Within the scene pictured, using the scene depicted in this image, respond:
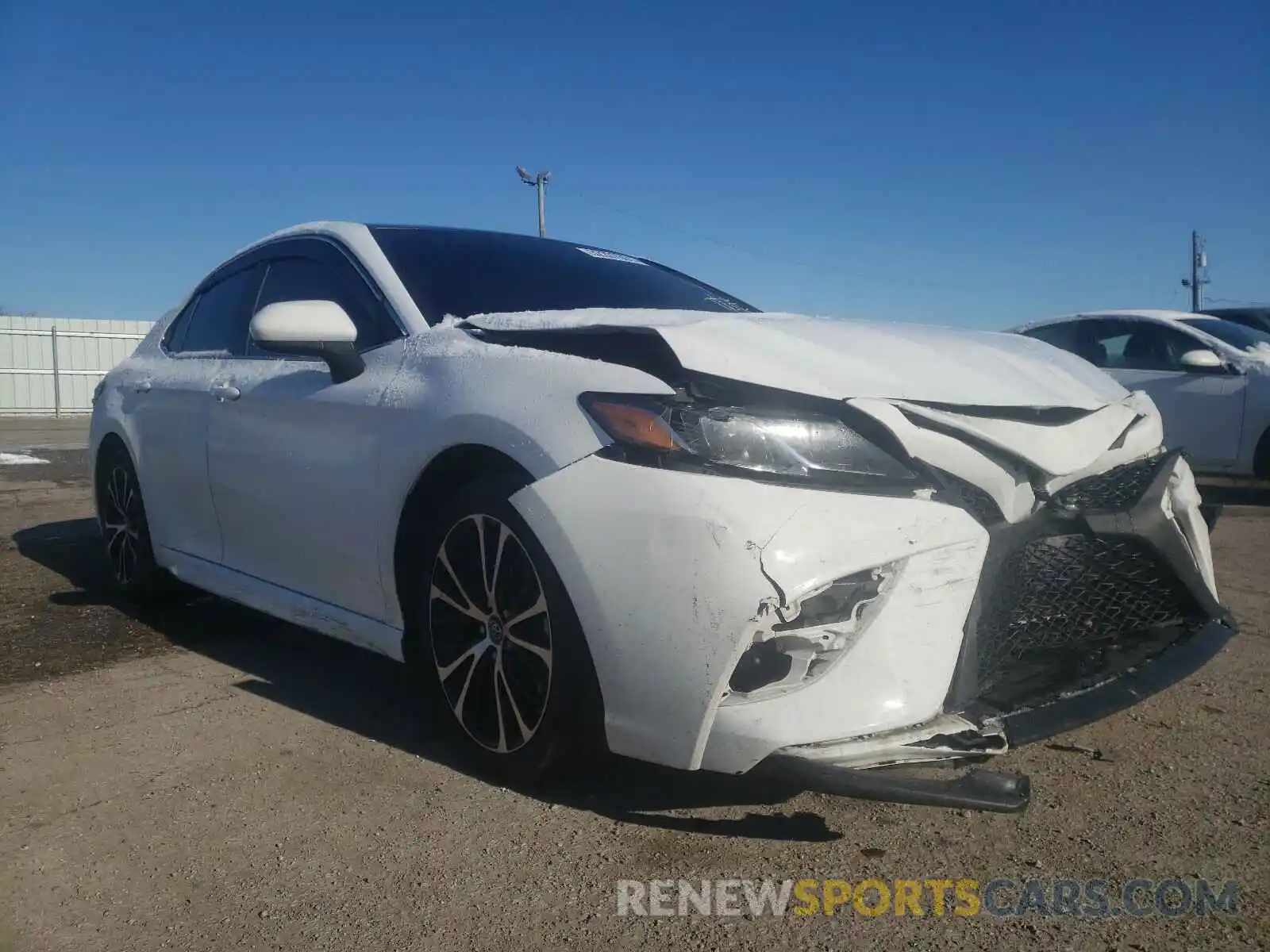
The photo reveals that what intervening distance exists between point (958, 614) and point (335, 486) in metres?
1.81

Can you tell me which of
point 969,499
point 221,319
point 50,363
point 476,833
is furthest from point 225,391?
point 50,363

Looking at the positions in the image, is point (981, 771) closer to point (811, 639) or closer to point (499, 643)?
point (811, 639)

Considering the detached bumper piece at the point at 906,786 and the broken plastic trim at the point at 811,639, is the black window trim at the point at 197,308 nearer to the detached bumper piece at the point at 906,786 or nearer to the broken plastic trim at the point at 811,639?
the broken plastic trim at the point at 811,639

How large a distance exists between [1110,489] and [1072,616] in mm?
310

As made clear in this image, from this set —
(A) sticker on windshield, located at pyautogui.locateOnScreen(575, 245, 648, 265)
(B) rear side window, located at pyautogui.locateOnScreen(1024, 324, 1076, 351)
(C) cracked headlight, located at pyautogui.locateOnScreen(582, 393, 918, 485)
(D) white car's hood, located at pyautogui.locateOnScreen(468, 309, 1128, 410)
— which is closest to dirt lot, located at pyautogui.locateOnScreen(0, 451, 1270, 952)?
(C) cracked headlight, located at pyautogui.locateOnScreen(582, 393, 918, 485)

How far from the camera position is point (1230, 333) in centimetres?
797

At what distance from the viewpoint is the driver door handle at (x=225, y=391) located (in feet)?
11.8

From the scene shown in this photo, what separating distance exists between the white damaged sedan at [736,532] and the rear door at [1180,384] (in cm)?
563

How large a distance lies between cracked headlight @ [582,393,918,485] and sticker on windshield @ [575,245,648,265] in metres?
1.73

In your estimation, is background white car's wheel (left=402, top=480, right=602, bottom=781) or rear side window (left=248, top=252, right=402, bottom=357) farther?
rear side window (left=248, top=252, right=402, bottom=357)

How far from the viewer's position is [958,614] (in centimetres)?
212

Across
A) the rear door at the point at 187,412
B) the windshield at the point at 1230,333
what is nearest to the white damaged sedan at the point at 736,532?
the rear door at the point at 187,412

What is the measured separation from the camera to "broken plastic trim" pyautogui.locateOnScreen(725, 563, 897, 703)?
2.06 m

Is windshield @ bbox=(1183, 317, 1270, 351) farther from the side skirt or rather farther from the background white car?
the side skirt
